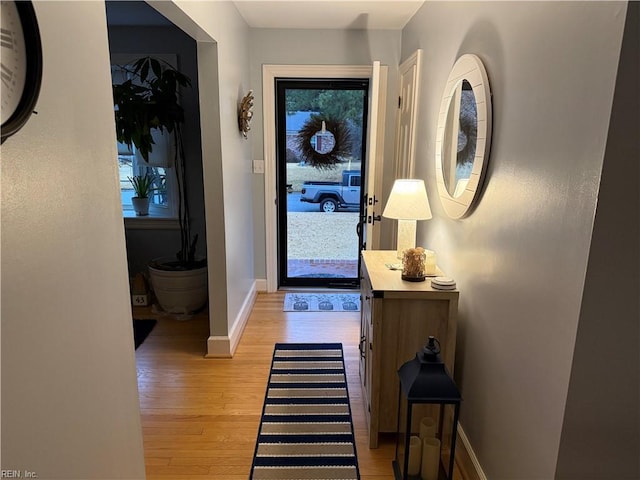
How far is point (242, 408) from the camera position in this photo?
228cm

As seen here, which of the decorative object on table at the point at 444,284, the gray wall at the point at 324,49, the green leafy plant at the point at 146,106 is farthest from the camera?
the gray wall at the point at 324,49

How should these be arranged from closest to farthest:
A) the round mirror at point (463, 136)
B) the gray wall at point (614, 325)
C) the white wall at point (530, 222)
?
the gray wall at point (614, 325) < the white wall at point (530, 222) < the round mirror at point (463, 136)

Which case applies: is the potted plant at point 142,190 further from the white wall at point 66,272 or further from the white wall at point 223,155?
the white wall at point 66,272

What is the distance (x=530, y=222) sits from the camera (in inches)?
52.0

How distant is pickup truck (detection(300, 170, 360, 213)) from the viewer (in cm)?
395

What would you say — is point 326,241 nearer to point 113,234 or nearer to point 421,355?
point 421,355

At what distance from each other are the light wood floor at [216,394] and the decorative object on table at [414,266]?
2.61 feet

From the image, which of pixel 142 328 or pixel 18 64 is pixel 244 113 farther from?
pixel 18 64

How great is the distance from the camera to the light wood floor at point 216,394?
1887 millimetres

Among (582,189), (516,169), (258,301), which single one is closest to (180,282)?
(258,301)

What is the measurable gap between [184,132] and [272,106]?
0.80 m

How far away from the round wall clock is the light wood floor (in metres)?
1.61

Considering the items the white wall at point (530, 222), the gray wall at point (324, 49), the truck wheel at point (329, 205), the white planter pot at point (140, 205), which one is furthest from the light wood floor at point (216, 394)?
the gray wall at point (324, 49)

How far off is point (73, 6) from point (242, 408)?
1958mm
